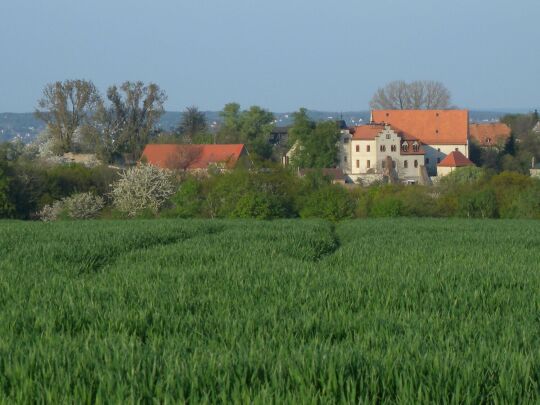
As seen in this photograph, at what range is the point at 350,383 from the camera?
5820mm

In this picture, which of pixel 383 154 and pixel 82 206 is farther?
pixel 383 154

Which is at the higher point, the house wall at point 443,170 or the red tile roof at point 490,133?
the red tile roof at point 490,133

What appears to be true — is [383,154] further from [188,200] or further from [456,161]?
[188,200]

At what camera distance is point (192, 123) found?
388 ft

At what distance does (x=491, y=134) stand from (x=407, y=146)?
1966cm

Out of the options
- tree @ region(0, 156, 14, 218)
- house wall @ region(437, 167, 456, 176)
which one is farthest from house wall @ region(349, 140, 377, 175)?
tree @ region(0, 156, 14, 218)

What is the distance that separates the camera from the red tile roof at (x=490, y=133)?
113312 mm

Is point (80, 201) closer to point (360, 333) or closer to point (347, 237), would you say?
point (347, 237)

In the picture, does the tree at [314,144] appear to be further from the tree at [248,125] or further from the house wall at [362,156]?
the tree at [248,125]

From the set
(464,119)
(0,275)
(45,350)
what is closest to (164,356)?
(45,350)

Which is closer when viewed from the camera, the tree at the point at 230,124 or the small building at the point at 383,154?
the small building at the point at 383,154

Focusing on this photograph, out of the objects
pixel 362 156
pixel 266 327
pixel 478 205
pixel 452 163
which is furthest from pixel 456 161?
pixel 266 327

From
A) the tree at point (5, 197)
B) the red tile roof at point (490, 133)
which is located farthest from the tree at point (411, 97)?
the tree at point (5, 197)

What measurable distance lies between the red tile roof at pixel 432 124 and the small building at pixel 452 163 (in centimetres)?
994
